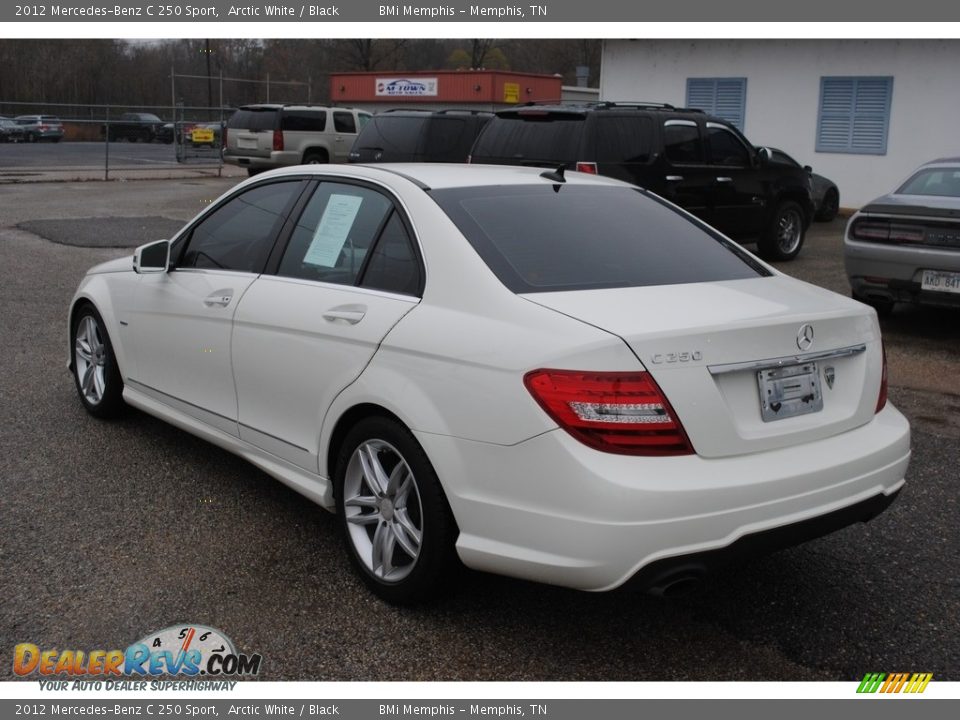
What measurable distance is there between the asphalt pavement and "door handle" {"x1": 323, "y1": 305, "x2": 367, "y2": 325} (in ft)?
3.24

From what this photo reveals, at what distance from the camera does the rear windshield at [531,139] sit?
1084 cm

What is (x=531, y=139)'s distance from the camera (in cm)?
1113

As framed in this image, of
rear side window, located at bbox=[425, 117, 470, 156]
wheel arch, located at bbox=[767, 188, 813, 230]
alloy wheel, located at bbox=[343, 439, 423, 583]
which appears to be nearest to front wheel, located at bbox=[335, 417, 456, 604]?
alloy wheel, located at bbox=[343, 439, 423, 583]

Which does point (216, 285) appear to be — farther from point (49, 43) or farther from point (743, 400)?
point (49, 43)

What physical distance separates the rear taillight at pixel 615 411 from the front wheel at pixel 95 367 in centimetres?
337

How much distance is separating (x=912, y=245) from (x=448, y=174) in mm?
5256

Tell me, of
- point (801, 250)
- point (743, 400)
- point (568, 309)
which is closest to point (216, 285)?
point (568, 309)

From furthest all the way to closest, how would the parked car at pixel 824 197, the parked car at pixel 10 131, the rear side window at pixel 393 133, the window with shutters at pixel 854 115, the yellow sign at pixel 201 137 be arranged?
the parked car at pixel 10 131, the yellow sign at pixel 201 137, the window with shutters at pixel 854 115, the parked car at pixel 824 197, the rear side window at pixel 393 133

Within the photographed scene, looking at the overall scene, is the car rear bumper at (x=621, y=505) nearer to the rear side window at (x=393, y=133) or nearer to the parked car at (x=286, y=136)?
the rear side window at (x=393, y=133)

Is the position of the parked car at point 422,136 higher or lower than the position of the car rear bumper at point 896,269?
higher

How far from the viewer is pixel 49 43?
51375mm

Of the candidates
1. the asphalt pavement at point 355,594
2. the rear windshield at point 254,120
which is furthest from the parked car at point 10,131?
the asphalt pavement at point 355,594

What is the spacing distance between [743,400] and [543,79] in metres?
36.9

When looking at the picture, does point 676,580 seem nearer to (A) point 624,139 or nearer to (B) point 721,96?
(A) point 624,139
